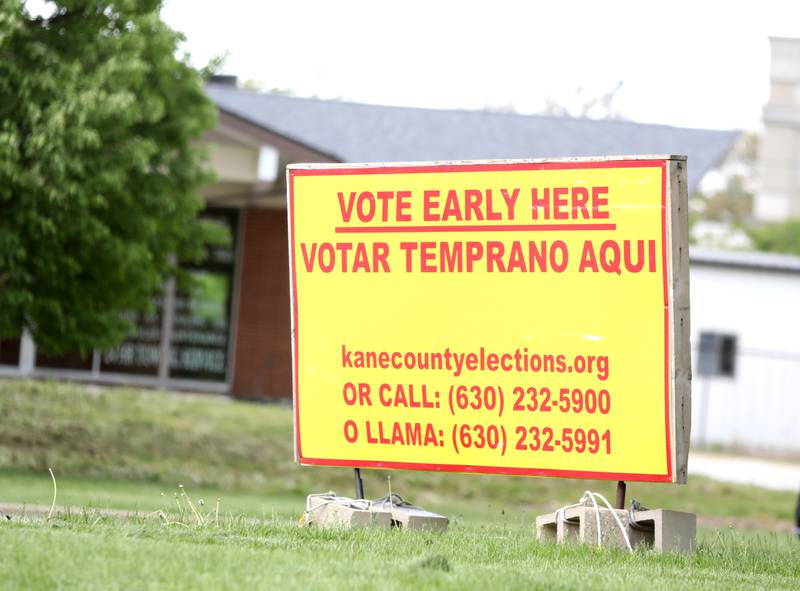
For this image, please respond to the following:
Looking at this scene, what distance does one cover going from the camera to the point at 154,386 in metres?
24.4

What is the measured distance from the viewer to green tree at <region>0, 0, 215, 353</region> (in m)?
13.9

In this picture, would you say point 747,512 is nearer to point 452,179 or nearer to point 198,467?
point 198,467

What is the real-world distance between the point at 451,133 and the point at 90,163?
10.7 meters

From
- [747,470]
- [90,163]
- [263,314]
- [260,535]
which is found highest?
[90,163]

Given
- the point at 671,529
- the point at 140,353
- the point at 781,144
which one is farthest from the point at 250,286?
the point at 781,144

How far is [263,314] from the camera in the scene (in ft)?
80.3

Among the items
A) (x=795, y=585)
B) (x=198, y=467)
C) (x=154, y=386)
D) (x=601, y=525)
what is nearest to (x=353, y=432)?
(x=601, y=525)

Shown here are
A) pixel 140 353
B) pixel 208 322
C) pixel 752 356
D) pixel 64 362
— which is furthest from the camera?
pixel 752 356

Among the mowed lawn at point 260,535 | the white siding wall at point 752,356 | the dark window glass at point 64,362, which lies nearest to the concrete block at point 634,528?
the mowed lawn at point 260,535

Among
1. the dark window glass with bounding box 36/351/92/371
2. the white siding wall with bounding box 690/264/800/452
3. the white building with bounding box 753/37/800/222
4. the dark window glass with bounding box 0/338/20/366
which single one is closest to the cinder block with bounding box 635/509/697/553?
the dark window glass with bounding box 36/351/92/371

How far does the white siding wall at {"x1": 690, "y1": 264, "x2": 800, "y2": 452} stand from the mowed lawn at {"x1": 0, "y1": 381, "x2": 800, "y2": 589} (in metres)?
11.7

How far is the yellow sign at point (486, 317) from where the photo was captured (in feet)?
25.7

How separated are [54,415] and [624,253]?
43.4 feet

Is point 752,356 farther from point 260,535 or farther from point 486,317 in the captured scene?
point 260,535
